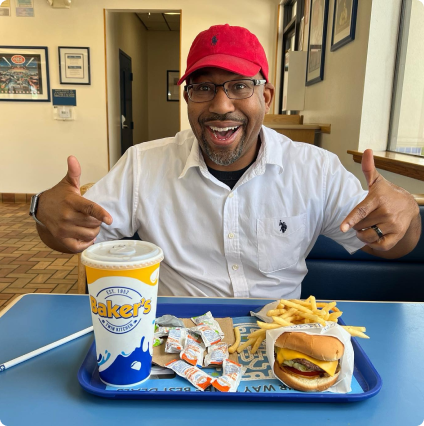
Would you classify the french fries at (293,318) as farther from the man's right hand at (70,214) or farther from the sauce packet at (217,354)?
the man's right hand at (70,214)

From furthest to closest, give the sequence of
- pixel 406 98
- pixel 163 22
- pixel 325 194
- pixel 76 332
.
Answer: pixel 163 22
pixel 406 98
pixel 325 194
pixel 76 332

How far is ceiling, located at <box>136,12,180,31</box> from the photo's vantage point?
760cm

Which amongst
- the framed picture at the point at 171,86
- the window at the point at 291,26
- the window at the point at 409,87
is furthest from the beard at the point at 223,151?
the framed picture at the point at 171,86

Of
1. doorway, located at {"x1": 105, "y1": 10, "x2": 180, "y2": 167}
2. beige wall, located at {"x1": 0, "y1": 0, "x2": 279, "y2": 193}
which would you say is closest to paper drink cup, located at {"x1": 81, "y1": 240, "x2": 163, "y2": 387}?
beige wall, located at {"x1": 0, "y1": 0, "x2": 279, "y2": 193}

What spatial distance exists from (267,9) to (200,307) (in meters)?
5.54

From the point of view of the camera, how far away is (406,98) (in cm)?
242

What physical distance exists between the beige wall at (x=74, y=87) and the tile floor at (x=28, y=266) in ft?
5.05

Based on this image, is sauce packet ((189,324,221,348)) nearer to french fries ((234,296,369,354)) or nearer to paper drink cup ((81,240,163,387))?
french fries ((234,296,369,354))

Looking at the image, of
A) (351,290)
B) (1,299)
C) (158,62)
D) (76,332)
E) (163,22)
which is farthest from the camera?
(158,62)

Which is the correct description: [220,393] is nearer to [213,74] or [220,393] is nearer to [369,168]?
[369,168]

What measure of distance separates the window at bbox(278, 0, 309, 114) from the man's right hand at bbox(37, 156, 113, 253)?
4.25 metres

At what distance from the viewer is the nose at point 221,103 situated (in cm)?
120

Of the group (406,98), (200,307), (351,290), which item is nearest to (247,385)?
(200,307)

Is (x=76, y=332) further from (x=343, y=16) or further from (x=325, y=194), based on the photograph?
(x=343, y=16)
